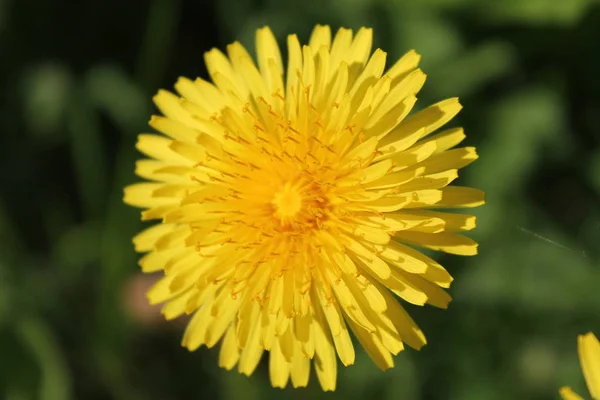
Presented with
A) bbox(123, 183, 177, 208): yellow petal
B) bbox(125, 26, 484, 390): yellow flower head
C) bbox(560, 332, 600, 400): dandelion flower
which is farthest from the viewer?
bbox(123, 183, 177, 208): yellow petal

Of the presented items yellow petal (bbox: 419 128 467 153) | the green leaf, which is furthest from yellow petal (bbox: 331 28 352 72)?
the green leaf

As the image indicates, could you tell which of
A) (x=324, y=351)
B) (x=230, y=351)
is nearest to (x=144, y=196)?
(x=230, y=351)

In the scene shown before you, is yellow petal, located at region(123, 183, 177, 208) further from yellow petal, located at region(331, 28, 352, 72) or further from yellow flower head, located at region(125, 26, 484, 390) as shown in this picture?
yellow petal, located at region(331, 28, 352, 72)

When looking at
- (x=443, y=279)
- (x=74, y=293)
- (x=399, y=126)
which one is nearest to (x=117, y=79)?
(x=74, y=293)

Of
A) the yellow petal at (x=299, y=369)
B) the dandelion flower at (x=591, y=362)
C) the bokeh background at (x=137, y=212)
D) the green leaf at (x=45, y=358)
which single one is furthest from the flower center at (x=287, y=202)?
the green leaf at (x=45, y=358)

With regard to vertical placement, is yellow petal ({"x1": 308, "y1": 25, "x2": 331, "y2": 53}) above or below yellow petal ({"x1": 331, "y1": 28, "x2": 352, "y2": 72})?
above

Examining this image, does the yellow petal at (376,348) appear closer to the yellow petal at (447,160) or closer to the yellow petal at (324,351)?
the yellow petal at (324,351)

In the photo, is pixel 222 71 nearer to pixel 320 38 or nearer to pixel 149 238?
pixel 320 38
